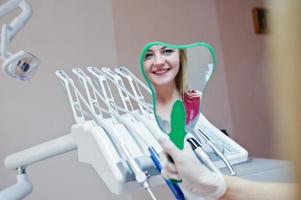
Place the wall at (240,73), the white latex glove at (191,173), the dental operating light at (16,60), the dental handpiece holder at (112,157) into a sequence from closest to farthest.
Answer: the white latex glove at (191,173)
the dental handpiece holder at (112,157)
the dental operating light at (16,60)
the wall at (240,73)

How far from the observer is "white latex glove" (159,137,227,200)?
0.46 m

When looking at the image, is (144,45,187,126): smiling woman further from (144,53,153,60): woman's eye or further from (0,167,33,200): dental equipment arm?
(0,167,33,200): dental equipment arm

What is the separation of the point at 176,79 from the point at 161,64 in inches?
1.5

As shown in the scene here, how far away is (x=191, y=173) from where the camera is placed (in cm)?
47

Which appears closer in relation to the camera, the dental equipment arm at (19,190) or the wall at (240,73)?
the dental equipment arm at (19,190)

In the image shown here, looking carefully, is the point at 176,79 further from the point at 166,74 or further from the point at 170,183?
the point at 170,183

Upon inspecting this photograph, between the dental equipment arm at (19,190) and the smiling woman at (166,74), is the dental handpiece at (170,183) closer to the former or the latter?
the smiling woman at (166,74)

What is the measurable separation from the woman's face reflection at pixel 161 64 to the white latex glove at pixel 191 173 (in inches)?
4.0

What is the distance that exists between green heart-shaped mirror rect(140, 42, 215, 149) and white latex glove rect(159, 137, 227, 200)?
2 cm

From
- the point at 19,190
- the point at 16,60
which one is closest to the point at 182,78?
the point at 16,60

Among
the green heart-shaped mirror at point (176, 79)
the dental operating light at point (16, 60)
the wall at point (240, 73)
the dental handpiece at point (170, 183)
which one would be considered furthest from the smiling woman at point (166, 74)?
the wall at point (240, 73)

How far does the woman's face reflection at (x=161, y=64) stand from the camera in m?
0.49

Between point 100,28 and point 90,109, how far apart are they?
1.02 meters

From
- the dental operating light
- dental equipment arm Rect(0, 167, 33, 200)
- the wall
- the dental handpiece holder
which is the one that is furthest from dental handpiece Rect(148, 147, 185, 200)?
the wall
